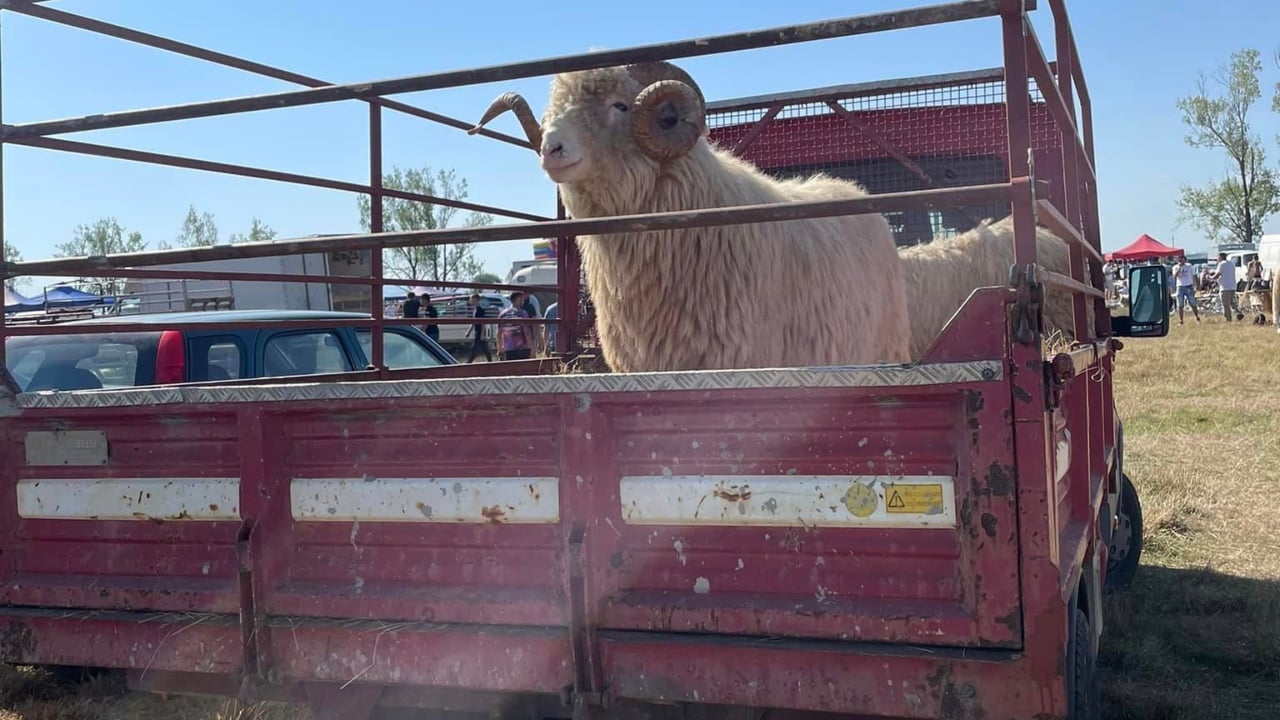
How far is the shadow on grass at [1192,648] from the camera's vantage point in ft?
11.9

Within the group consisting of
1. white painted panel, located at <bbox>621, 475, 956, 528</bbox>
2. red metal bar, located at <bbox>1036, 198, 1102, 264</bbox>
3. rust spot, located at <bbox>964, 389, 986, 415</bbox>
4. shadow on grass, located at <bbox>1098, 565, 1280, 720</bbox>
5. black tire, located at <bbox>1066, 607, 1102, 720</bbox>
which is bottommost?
shadow on grass, located at <bbox>1098, 565, 1280, 720</bbox>

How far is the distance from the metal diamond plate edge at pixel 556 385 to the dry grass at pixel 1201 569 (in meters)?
2.20

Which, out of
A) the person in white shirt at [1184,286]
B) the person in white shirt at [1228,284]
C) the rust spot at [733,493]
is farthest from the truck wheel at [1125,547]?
the person in white shirt at [1228,284]

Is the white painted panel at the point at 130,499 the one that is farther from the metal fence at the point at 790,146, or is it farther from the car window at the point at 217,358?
the car window at the point at 217,358

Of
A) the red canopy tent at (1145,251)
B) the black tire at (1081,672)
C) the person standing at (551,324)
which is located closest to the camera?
the black tire at (1081,672)

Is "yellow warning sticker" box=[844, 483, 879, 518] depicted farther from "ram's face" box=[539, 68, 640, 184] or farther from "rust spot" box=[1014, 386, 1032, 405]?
"ram's face" box=[539, 68, 640, 184]

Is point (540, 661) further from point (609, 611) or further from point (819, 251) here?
point (819, 251)

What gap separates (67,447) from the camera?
114 inches

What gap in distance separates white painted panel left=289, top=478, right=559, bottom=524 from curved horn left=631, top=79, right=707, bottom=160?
7.65 ft

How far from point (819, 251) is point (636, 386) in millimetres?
2537

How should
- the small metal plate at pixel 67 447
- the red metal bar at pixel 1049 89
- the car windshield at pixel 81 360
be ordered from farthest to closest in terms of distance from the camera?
the car windshield at pixel 81 360
the small metal plate at pixel 67 447
the red metal bar at pixel 1049 89

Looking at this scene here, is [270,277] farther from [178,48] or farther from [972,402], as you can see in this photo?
[972,402]

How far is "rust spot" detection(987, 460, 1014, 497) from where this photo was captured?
210cm

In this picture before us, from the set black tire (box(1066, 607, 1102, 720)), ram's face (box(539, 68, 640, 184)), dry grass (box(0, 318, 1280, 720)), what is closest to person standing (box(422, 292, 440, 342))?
ram's face (box(539, 68, 640, 184))
